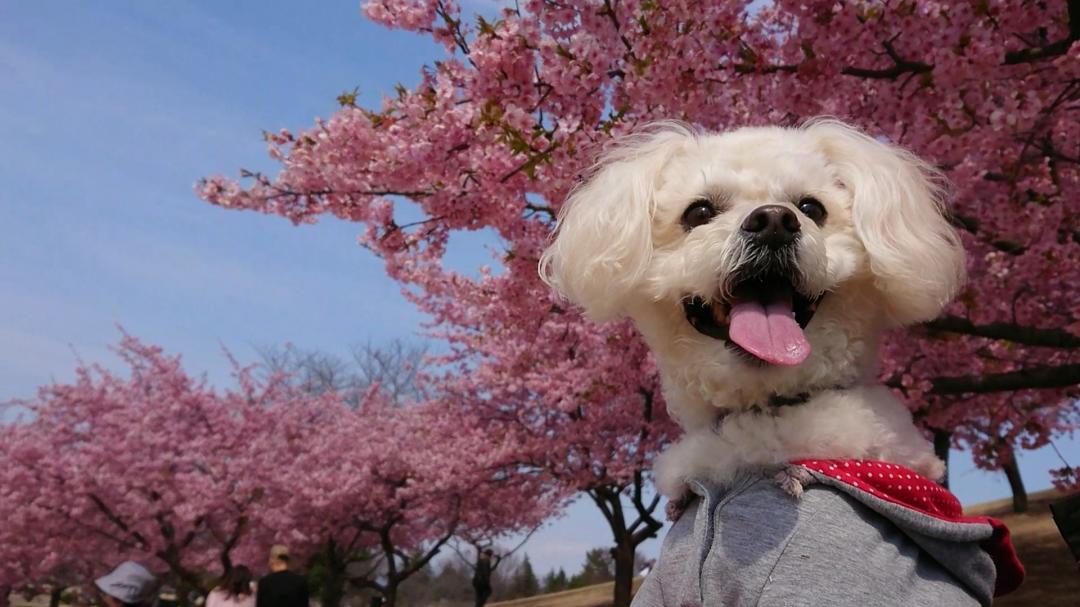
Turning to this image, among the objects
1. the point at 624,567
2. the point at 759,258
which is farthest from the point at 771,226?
the point at 624,567

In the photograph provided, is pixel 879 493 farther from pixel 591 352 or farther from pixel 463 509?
pixel 463 509

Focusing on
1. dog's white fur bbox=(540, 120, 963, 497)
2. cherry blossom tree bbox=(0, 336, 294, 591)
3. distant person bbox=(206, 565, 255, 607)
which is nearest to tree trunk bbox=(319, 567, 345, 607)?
cherry blossom tree bbox=(0, 336, 294, 591)

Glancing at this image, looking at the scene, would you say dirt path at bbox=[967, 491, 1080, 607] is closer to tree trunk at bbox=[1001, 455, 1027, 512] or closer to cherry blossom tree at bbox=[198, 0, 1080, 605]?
tree trunk at bbox=[1001, 455, 1027, 512]

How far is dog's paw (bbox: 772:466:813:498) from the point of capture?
178 cm

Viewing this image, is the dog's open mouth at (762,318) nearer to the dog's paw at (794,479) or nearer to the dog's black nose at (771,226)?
the dog's black nose at (771,226)

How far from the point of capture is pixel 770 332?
6.10 ft

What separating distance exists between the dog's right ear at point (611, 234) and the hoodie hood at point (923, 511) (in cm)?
58

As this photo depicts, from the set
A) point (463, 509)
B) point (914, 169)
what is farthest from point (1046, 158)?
point (463, 509)

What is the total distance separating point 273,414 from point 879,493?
1729 centimetres

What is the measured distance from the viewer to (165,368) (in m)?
16.7

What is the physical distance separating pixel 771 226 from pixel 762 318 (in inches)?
7.9

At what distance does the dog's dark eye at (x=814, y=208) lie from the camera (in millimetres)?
2043

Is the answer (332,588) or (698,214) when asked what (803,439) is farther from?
(332,588)

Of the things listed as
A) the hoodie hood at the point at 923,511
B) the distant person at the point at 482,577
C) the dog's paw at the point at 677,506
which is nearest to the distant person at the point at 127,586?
the dog's paw at the point at 677,506
